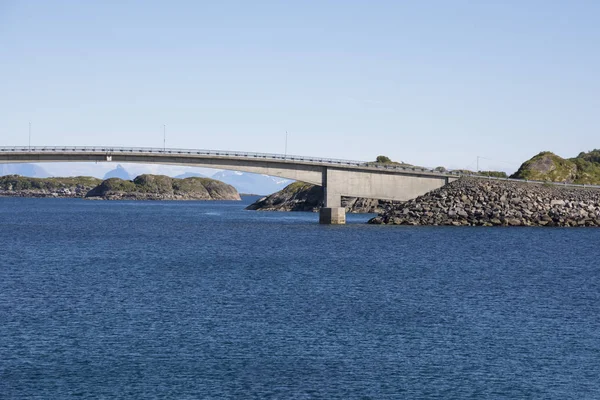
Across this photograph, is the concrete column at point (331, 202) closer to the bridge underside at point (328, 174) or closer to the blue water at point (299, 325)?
the bridge underside at point (328, 174)

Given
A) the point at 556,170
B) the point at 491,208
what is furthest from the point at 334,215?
the point at 556,170

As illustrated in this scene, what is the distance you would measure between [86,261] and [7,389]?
4517cm

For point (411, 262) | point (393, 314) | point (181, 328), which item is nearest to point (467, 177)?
point (411, 262)

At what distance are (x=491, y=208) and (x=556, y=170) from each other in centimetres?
4624

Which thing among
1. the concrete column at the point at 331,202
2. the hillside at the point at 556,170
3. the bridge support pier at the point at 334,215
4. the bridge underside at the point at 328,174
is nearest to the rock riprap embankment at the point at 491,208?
the bridge underside at the point at 328,174

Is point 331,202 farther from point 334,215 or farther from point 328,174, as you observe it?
point 328,174

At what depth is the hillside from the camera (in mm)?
160375

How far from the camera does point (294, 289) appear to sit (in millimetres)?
55375

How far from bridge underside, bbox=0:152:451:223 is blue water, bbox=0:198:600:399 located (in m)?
41.8

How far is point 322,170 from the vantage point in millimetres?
126812

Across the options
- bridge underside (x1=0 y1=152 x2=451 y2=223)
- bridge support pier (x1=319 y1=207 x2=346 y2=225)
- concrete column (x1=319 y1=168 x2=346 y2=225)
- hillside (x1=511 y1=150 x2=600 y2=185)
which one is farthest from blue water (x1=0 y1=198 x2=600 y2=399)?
hillside (x1=511 y1=150 x2=600 y2=185)

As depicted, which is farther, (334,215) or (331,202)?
(334,215)

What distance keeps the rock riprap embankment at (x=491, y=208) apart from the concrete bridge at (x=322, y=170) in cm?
300

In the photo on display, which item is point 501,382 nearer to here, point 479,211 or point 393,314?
point 393,314
